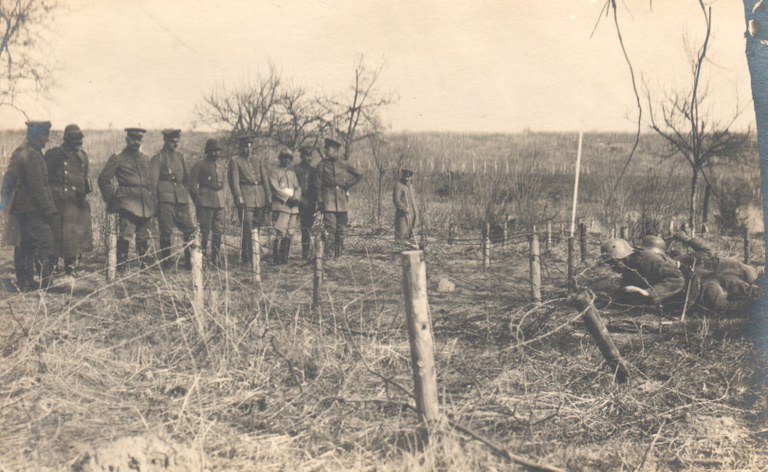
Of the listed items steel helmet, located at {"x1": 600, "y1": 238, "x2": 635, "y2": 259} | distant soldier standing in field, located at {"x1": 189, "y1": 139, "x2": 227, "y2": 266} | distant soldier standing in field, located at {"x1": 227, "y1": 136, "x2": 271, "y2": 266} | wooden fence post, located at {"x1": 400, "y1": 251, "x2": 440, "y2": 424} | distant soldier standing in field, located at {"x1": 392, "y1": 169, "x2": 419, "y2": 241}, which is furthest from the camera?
distant soldier standing in field, located at {"x1": 392, "y1": 169, "x2": 419, "y2": 241}

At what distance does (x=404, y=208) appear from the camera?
11562 millimetres

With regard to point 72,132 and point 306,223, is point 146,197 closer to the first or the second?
point 72,132

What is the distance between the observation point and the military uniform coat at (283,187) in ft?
33.3

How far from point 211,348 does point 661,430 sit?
10.2 ft

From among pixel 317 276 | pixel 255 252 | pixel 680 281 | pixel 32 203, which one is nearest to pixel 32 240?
pixel 32 203

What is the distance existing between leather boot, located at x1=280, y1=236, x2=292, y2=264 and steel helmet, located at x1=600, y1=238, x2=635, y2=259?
4.75 m

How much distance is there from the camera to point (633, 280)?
650 cm

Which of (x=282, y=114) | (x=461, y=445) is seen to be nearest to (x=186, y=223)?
(x=461, y=445)

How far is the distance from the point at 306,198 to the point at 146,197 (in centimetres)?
284

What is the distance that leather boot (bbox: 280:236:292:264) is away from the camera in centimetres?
973

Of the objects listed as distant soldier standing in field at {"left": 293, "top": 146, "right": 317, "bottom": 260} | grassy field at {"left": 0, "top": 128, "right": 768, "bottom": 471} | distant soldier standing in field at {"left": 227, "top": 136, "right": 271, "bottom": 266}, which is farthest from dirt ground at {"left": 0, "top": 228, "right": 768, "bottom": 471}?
distant soldier standing in field at {"left": 293, "top": 146, "right": 317, "bottom": 260}

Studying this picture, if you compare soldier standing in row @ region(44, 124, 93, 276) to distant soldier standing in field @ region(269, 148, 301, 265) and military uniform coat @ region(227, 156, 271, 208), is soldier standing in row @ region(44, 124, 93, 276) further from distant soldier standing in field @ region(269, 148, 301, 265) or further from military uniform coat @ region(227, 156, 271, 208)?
distant soldier standing in field @ region(269, 148, 301, 265)

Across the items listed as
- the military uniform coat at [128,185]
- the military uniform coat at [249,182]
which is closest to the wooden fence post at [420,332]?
the military uniform coat at [128,185]

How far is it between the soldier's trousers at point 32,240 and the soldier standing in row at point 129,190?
1020 millimetres
